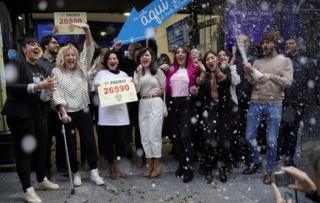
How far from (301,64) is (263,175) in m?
1.64

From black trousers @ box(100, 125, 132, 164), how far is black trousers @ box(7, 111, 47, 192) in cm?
95

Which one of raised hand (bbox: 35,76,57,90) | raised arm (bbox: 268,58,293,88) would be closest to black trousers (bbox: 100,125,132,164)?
raised hand (bbox: 35,76,57,90)

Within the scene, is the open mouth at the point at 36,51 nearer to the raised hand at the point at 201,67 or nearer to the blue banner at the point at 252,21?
the raised hand at the point at 201,67

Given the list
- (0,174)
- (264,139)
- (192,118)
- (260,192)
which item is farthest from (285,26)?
(0,174)

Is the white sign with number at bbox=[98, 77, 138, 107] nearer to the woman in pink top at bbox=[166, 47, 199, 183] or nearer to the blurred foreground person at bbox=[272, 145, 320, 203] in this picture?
the woman in pink top at bbox=[166, 47, 199, 183]

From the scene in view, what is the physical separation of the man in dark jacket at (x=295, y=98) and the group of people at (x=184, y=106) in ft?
0.05

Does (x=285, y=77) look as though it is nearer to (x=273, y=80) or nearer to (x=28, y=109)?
(x=273, y=80)

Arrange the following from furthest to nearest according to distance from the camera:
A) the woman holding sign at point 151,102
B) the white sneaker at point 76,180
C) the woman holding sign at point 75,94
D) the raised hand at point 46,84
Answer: the woman holding sign at point 151,102
the white sneaker at point 76,180
the woman holding sign at point 75,94
the raised hand at point 46,84

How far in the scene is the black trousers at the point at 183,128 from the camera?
5.99 metres

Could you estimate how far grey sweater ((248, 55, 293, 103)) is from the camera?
5680 mm

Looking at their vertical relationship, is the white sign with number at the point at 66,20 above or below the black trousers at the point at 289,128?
above

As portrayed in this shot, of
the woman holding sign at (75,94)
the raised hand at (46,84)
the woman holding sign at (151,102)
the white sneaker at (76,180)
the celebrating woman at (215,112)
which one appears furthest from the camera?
the woman holding sign at (151,102)

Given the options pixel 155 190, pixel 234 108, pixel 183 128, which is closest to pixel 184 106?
pixel 183 128

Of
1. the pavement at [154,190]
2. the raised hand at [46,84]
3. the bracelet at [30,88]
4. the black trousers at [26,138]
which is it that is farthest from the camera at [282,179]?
the black trousers at [26,138]
